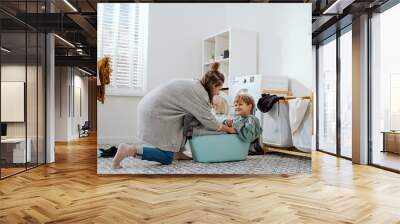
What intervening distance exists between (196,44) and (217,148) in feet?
3.68

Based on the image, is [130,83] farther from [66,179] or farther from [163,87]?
[66,179]

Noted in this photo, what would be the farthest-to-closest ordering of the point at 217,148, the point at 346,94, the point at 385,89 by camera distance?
the point at 346,94, the point at 385,89, the point at 217,148

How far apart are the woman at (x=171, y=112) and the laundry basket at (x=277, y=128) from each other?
0.46 meters

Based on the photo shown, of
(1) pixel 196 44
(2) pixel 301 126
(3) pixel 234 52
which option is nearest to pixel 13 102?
(1) pixel 196 44

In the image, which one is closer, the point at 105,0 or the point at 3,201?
the point at 3,201

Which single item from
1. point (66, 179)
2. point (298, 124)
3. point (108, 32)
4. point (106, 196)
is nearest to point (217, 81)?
point (298, 124)

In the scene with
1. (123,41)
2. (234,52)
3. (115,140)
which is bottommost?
(115,140)

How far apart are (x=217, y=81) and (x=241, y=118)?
470mm

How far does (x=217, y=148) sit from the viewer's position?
4.04 m

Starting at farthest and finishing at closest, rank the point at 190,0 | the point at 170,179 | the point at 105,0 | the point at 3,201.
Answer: the point at 105,0
the point at 190,0
the point at 170,179
the point at 3,201

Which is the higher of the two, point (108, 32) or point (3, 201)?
point (108, 32)

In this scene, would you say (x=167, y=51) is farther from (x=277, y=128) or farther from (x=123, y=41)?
(x=277, y=128)

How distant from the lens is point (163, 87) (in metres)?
4.05

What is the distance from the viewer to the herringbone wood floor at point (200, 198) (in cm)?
255
